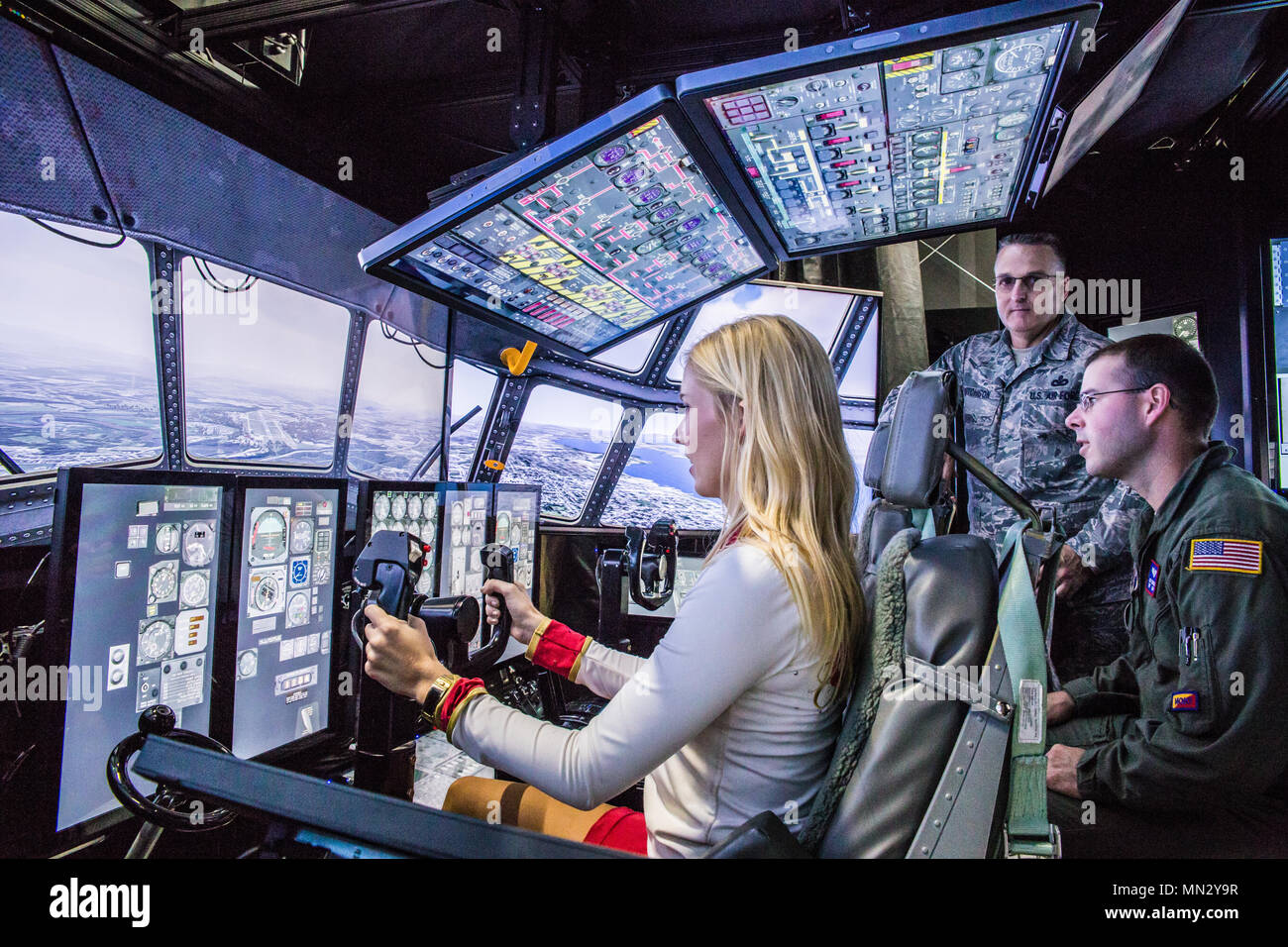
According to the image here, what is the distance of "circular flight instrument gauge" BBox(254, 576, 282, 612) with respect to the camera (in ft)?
5.27

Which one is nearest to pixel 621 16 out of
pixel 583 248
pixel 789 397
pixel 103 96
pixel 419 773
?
pixel 583 248

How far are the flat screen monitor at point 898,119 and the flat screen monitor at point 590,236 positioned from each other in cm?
10

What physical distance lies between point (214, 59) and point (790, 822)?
114 inches

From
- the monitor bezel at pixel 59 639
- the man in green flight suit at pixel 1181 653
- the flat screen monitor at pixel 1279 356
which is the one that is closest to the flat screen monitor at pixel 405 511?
the monitor bezel at pixel 59 639

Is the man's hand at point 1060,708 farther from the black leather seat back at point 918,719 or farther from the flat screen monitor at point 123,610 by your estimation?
the flat screen monitor at point 123,610

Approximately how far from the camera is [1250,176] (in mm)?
3066

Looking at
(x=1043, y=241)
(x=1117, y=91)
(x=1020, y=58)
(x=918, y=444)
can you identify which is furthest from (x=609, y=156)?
(x=1117, y=91)

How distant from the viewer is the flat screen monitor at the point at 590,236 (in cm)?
160

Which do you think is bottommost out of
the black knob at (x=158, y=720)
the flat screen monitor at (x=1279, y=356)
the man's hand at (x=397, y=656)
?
the black knob at (x=158, y=720)
